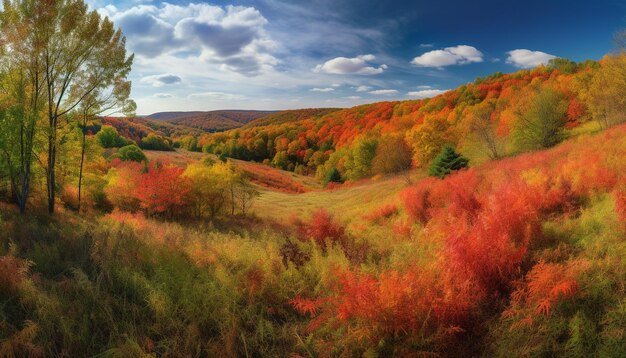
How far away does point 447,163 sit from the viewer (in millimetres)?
33719

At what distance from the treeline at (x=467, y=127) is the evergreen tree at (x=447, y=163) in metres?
6.78

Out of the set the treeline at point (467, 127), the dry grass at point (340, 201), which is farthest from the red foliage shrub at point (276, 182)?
the treeline at point (467, 127)

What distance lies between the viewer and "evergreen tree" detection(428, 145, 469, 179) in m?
32.8

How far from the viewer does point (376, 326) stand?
16.3 feet

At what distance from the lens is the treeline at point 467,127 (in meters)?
35.5

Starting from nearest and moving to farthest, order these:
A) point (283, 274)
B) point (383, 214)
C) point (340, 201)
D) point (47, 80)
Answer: point (283, 274) < point (47, 80) < point (383, 214) < point (340, 201)

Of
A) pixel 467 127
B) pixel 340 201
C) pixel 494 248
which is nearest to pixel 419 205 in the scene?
pixel 494 248

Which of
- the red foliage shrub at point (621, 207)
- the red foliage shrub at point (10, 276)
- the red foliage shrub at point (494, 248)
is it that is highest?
the red foliage shrub at point (621, 207)

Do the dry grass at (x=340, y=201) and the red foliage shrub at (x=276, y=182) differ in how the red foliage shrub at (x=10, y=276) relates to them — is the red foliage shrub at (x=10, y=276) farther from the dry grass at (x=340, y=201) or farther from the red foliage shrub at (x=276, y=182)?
the red foliage shrub at (x=276, y=182)

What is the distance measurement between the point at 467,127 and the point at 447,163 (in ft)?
72.3

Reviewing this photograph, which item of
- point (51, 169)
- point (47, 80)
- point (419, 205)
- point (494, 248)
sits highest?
point (47, 80)

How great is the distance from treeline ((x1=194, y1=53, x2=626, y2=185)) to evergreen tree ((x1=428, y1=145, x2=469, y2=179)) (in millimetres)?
6776

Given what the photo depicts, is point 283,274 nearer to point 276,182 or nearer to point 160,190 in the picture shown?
point 160,190

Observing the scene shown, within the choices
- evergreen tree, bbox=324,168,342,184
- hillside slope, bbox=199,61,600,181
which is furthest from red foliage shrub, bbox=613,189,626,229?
evergreen tree, bbox=324,168,342,184
